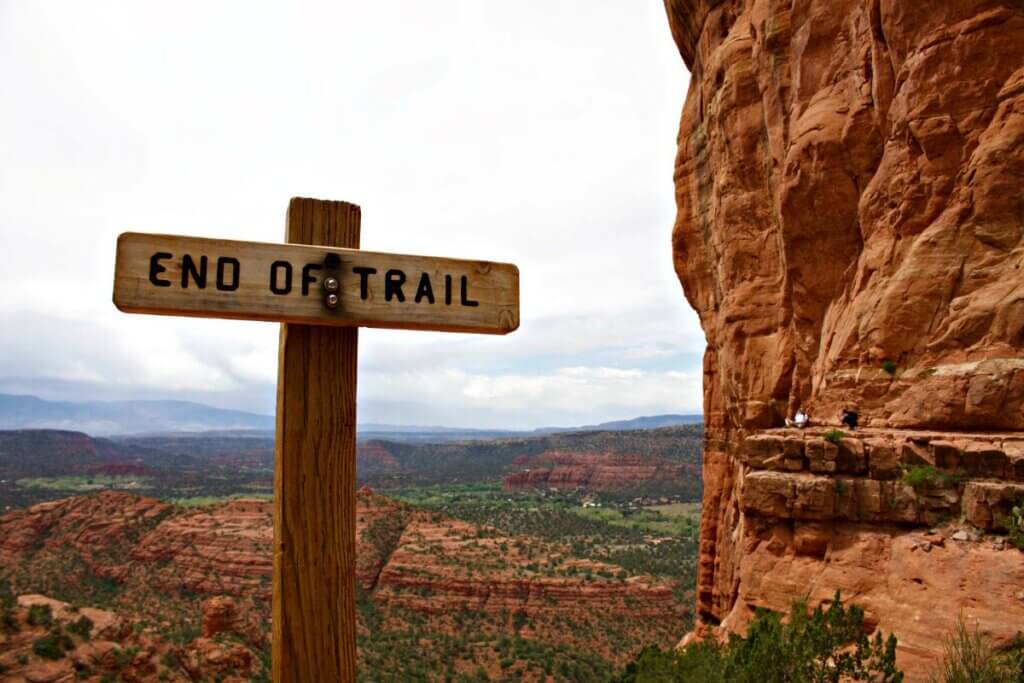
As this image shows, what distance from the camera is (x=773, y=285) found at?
17969mm

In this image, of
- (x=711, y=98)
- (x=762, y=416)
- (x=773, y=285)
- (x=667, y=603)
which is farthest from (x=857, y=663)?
(x=667, y=603)

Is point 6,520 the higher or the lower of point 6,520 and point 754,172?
the lower

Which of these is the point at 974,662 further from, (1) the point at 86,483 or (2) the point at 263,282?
(1) the point at 86,483

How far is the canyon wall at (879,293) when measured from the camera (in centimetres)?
1033

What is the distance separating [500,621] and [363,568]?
10.8m

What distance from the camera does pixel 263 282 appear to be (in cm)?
263

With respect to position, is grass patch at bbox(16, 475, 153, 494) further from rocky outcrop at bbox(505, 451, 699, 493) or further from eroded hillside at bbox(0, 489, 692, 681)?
rocky outcrop at bbox(505, 451, 699, 493)

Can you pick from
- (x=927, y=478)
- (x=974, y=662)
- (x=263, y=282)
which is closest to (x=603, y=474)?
(x=927, y=478)

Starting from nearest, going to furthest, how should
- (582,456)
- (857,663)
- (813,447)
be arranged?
(857,663) < (813,447) < (582,456)

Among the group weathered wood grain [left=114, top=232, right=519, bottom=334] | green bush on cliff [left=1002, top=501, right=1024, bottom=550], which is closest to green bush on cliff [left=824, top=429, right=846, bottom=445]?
green bush on cliff [left=1002, top=501, right=1024, bottom=550]

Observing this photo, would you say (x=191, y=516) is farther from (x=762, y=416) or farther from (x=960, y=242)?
(x=960, y=242)

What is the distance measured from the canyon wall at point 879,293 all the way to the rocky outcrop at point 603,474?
255 feet

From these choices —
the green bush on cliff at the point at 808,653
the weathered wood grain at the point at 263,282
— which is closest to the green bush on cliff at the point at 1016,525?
the green bush on cliff at the point at 808,653

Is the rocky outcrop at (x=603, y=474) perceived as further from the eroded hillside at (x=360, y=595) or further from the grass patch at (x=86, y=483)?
the grass patch at (x=86, y=483)
